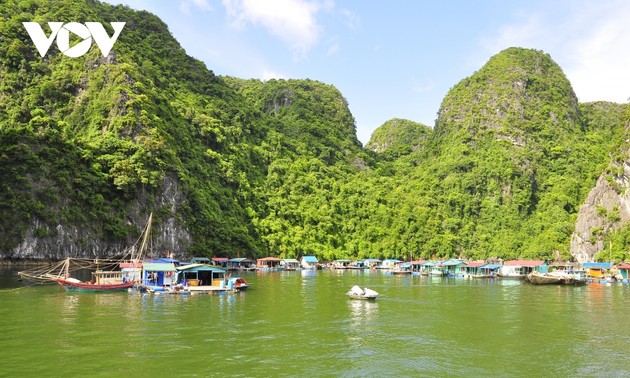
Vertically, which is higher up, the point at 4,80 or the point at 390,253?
the point at 4,80

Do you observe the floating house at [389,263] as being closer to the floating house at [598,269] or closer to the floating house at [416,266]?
the floating house at [416,266]

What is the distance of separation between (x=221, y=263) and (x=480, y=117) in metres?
103

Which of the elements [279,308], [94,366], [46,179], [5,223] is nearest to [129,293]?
[279,308]

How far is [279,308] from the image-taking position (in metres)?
37.6

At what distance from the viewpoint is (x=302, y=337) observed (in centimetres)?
2664

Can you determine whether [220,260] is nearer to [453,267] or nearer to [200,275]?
[200,275]

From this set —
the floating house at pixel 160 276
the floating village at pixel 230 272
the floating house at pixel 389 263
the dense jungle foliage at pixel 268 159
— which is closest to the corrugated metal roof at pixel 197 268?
the floating village at pixel 230 272

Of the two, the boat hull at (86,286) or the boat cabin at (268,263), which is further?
the boat cabin at (268,263)

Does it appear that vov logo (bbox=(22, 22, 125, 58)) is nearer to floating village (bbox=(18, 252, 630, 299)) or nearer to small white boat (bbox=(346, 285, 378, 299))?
floating village (bbox=(18, 252, 630, 299))

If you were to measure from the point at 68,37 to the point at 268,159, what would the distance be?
61705 millimetres

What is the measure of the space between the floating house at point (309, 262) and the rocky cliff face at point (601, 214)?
53238mm

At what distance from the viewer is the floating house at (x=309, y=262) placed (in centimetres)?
10675

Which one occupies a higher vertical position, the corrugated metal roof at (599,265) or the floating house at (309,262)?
the corrugated metal roof at (599,265)

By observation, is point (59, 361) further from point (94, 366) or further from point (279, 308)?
point (279, 308)
